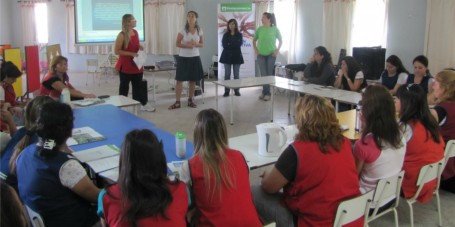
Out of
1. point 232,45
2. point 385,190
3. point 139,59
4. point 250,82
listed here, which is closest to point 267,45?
point 232,45

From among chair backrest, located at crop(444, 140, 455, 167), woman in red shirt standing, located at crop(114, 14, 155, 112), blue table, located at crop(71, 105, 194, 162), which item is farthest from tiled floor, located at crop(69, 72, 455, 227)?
blue table, located at crop(71, 105, 194, 162)

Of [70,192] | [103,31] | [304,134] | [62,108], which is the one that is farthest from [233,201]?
[103,31]

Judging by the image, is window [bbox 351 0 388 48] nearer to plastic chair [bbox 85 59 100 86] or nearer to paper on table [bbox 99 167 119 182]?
plastic chair [bbox 85 59 100 86]

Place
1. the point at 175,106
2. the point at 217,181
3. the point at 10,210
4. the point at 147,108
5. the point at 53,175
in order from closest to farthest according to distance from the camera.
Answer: the point at 10,210 → the point at 217,181 → the point at 53,175 → the point at 147,108 → the point at 175,106

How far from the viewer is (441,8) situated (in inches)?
242

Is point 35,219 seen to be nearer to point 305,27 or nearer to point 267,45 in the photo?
point 267,45

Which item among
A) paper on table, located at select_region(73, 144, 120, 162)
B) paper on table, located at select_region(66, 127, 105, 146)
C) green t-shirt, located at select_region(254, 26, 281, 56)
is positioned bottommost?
paper on table, located at select_region(73, 144, 120, 162)

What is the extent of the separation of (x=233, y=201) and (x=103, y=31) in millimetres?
7007

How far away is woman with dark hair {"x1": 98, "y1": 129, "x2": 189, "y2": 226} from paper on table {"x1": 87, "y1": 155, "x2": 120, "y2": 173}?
26.9 inches

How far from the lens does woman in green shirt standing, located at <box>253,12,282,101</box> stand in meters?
7.35

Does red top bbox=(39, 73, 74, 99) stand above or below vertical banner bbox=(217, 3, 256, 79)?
below

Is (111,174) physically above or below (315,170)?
below

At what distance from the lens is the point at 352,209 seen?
6.53 ft

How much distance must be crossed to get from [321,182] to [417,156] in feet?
3.47
